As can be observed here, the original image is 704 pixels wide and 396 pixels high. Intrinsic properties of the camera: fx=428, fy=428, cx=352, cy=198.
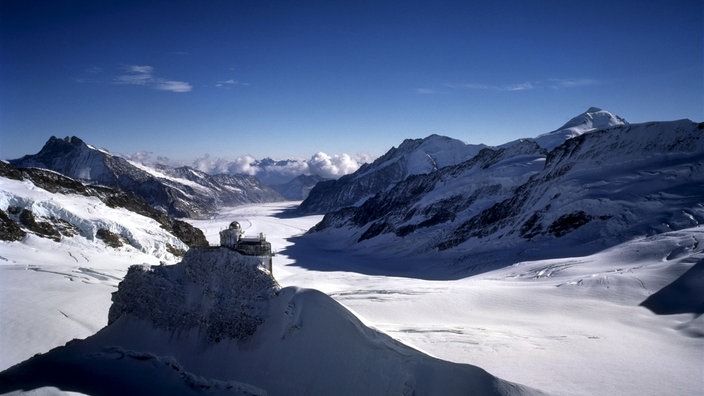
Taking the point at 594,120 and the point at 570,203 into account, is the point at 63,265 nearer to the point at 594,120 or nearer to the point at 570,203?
the point at 570,203

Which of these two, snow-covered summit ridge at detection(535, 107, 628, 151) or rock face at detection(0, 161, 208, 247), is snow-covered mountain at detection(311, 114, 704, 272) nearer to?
rock face at detection(0, 161, 208, 247)

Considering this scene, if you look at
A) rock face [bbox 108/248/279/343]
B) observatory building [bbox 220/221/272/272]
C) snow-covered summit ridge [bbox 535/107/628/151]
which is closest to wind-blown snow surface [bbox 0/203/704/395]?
rock face [bbox 108/248/279/343]

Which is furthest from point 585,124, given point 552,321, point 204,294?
point 204,294

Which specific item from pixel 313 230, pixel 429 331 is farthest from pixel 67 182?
pixel 313 230

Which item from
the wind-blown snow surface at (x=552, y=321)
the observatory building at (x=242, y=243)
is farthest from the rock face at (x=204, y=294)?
the observatory building at (x=242, y=243)

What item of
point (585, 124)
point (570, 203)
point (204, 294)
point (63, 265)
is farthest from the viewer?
point (585, 124)

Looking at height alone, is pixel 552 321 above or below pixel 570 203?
below

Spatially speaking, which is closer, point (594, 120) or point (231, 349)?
point (231, 349)
